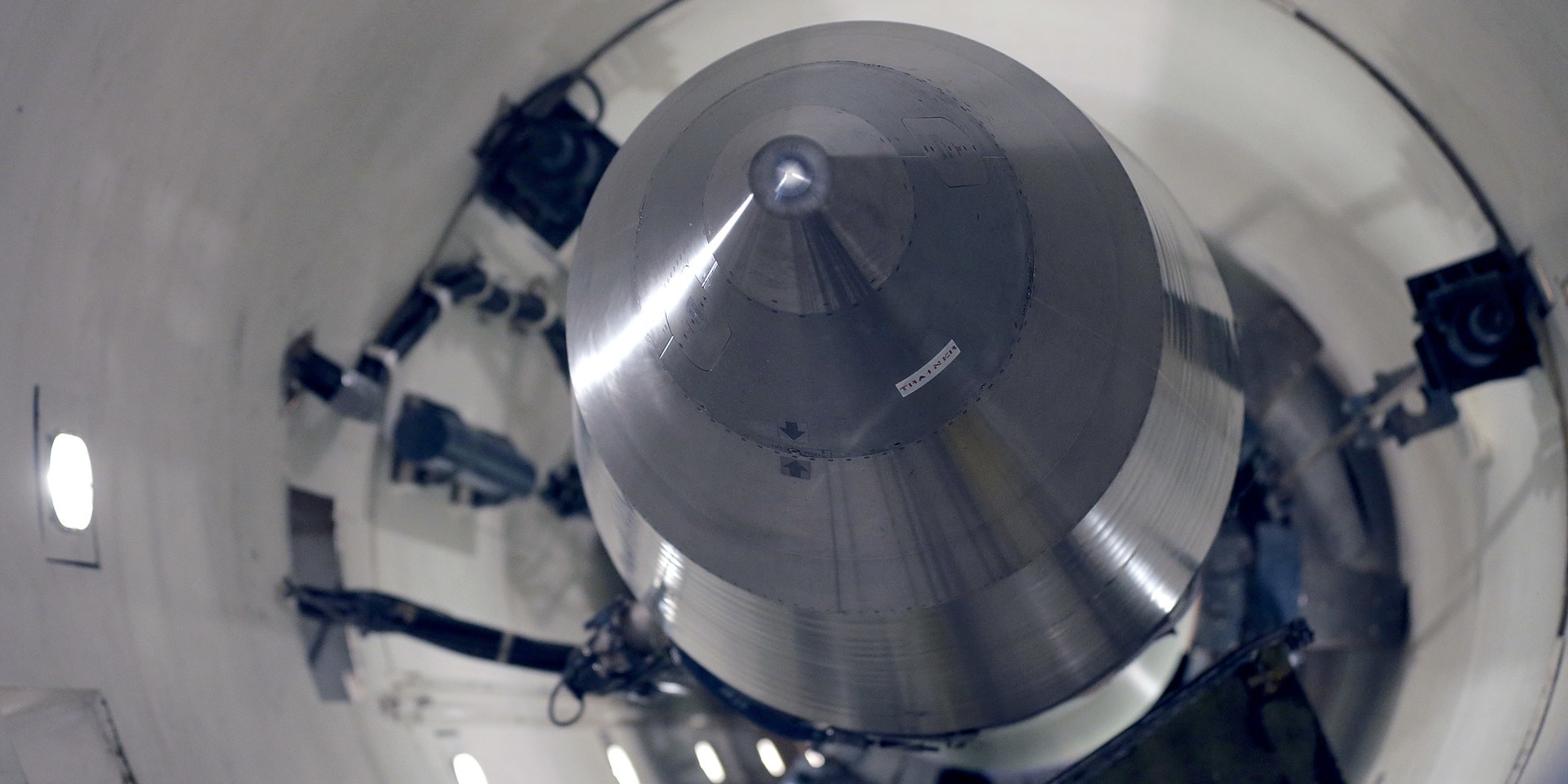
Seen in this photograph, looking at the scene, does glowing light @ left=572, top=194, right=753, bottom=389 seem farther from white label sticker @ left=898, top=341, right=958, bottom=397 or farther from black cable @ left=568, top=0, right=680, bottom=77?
black cable @ left=568, top=0, right=680, bottom=77

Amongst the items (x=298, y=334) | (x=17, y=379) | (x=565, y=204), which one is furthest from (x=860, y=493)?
(x=565, y=204)

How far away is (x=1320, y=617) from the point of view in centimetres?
394

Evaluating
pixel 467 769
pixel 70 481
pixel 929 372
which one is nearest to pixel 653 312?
pixel 929 372

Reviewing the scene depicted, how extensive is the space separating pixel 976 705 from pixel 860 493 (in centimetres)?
74

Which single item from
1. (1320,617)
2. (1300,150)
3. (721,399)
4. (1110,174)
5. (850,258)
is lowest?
(1320,617)

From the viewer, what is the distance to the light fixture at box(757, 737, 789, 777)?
3.86 metres

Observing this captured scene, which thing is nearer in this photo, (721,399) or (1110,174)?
(721,399)

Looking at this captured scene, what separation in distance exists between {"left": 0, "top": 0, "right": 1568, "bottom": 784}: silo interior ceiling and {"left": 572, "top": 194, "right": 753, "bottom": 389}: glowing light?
1.09 meters

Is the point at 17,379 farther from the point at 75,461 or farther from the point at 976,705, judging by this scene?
the point at 976,705

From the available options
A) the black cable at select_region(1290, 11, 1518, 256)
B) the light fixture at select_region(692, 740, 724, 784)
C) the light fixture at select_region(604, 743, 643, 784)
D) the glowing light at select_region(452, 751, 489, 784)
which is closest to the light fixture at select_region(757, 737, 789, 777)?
the light fixture at select_region(692, 740, 724, 784)

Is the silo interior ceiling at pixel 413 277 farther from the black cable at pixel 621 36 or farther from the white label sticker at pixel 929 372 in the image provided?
the white label sticker at pixel 929 372

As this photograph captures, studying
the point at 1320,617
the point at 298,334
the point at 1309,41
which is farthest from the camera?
the point at 1320,617

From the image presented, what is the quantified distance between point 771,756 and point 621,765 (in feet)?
1.86

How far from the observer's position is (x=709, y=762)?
384cm
